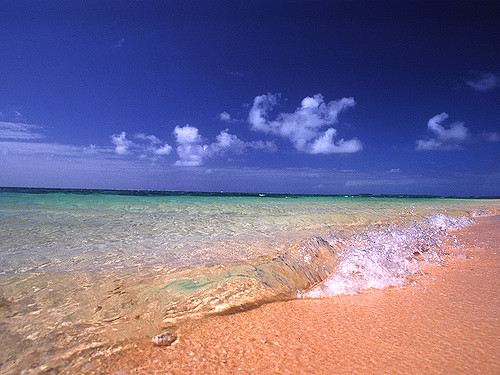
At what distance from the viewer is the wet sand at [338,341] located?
3.78 ft

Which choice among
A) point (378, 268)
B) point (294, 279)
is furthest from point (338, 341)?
point (378, 268)

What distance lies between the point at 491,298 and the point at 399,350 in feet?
4.28

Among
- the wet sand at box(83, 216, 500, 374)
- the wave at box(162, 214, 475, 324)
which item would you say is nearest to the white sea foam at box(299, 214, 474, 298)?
the wave at box(162, 214, 475, 324)

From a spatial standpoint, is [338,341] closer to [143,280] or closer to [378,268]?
[378,268]

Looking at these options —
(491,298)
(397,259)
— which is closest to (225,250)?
(397,259)

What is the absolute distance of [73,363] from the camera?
1.25 m

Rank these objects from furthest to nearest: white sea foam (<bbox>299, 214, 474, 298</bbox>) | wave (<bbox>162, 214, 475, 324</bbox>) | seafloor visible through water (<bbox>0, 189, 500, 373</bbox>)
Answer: white sea foam (<bbox>299, 214, 474, 298</bbox>), wave (<bbox>162, 214, 475, 324</bbox>), seafloor visible through water (<bbox>0, 189, 500, 373</bbox>)

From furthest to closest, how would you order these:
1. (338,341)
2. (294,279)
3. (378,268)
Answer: (378,268) → (294,279) → (338,341)

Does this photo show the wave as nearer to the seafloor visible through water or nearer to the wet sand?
the seafloor visible through water

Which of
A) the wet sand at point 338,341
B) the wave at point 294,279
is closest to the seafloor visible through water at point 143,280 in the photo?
the wave at point 294,279

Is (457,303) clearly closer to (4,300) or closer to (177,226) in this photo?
(4,300)

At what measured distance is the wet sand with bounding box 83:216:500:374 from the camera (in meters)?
1.15

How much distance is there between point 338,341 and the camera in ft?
4.45

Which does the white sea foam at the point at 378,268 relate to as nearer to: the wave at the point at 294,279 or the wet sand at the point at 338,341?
the wave at the point at 294,279
